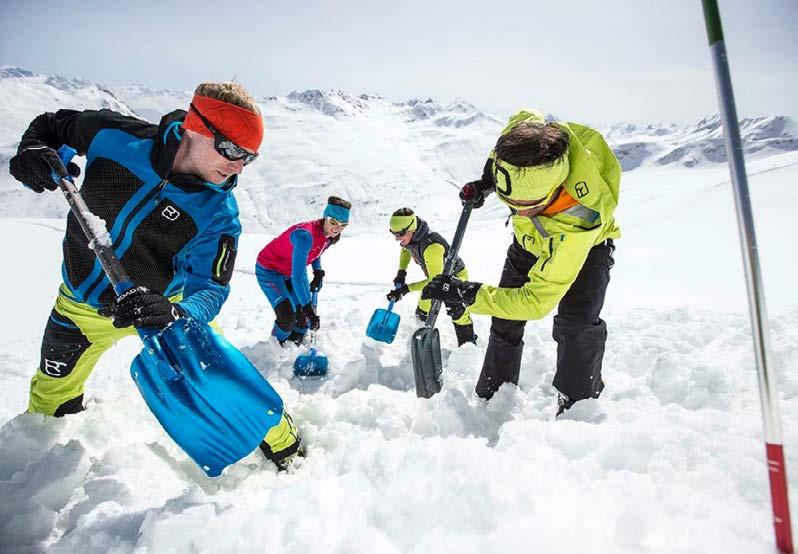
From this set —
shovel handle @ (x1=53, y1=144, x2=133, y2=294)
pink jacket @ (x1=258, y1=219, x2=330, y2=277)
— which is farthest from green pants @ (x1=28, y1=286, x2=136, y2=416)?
pink jacket @ (x1=258, y1=219, x2=330, y2=277)

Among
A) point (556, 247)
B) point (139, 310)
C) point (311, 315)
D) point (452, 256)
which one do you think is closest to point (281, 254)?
point (311, 315)

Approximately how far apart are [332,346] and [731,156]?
13.0ft

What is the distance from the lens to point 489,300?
2457mm

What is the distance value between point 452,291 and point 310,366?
1889 mm

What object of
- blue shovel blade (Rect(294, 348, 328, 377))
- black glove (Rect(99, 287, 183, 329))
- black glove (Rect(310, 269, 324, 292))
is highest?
black glove (Rect(99, 287, 183, 329))

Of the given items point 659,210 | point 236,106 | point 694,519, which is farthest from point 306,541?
point 659,210

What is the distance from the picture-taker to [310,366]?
3.95m

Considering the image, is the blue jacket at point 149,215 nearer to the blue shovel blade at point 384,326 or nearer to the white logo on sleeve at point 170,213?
the white logo on sleeve at point 170,213

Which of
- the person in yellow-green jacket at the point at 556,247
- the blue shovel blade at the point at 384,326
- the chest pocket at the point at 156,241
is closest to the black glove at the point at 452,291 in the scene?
the person in yellow-green jacket at the point at 556,247

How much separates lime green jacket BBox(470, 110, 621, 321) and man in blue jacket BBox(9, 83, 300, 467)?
1.36 m

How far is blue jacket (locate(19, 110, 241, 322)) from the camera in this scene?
227 centimetres

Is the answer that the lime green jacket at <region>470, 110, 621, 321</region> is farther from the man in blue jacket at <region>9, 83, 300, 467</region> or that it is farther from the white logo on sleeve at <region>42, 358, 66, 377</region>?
the white logo on sleeve at <region>42, 358, 66, 377</region>

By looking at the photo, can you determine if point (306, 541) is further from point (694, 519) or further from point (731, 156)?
point (731, 156)

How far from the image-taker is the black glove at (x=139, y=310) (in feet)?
6.04
